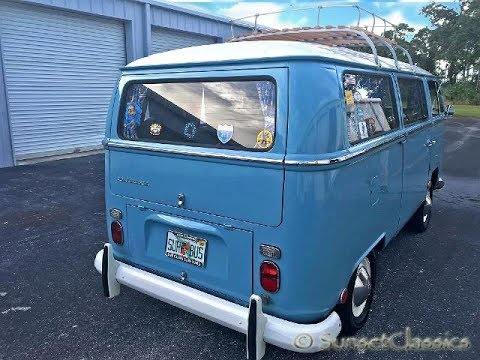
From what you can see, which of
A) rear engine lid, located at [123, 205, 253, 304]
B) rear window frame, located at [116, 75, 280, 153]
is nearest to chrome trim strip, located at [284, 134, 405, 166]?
rear window frame, located at [116, 75, 280, 153]

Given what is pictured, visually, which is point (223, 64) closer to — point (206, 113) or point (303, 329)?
point (206, 113)

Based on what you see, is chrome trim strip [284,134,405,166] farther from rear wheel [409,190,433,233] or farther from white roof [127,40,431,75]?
rear wheel [409,190,433,233]

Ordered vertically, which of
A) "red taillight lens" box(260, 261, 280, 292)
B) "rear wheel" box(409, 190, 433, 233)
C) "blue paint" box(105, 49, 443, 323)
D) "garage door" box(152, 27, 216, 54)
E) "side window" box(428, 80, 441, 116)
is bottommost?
"rear wheel" box(409, 190, 433, 233)

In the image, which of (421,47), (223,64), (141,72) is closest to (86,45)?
(141,72)

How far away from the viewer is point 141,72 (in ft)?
9.96

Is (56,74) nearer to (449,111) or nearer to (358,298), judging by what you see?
(449,111)

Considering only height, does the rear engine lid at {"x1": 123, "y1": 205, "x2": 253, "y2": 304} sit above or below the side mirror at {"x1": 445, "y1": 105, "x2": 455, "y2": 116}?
below

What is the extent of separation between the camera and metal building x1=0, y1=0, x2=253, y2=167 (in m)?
9.33

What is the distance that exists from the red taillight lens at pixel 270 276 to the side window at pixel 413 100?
2.19 metres

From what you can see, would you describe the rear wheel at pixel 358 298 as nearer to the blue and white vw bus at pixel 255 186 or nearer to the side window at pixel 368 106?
the blue and white vw bus at pixel 255 186

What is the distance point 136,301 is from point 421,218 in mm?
3627

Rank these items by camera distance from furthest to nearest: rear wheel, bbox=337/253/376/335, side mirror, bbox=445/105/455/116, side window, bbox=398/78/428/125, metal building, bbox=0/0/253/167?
metal building, bbox=0/0/253/167, side mirror, bbox=445/105/455/116, side window, bbox=398/78/428/125, rear wheel, bbox=337/253/376/335

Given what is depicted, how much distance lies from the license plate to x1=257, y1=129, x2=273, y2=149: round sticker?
780 millimetres

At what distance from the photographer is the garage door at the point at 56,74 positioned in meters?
9.41
